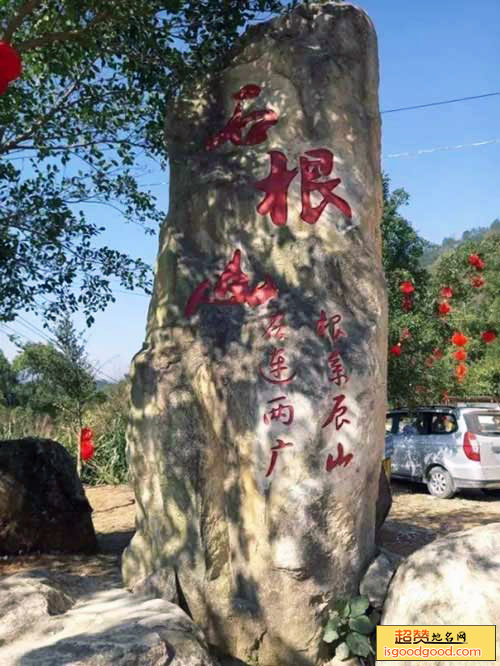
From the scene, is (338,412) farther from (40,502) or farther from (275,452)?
(40,502)

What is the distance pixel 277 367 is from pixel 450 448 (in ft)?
21.6

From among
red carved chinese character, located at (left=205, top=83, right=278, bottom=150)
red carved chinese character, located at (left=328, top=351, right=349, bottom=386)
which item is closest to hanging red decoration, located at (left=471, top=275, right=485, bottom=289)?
red carved chinese character, located at (left=205, top=83, right=278, bottom=150)

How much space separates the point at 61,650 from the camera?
11.3ft

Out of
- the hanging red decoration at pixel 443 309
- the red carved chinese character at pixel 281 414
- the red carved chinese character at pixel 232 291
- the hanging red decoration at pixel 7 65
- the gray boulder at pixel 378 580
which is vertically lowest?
the gray boulder at pixel 378 580

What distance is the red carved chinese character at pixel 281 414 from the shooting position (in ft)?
14.0

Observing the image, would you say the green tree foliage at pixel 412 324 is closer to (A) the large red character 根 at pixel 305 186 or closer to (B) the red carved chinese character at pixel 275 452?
(A) the large red character 根 at pixel 305 186

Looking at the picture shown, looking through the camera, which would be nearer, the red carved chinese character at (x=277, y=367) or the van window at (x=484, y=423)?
the red carved chinese character at (x=277, y=367)

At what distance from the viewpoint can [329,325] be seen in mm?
4445

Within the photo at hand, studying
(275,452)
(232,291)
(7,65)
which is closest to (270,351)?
(232,291)

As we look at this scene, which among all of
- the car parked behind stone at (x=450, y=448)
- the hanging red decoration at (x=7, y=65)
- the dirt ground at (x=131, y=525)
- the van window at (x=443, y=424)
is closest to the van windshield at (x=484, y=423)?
the car parked behind stone at (x=450, y=448)

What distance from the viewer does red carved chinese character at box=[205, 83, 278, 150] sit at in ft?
16.1

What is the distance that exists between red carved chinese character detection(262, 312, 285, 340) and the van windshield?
251 inches

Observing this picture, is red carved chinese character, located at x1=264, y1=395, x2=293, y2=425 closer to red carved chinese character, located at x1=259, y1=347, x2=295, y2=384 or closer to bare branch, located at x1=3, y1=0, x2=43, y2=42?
red carved chinese character, located at x1=259, y1=347, x2=295, y2=384

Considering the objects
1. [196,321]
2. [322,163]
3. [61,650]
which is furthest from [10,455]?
[322,163]
